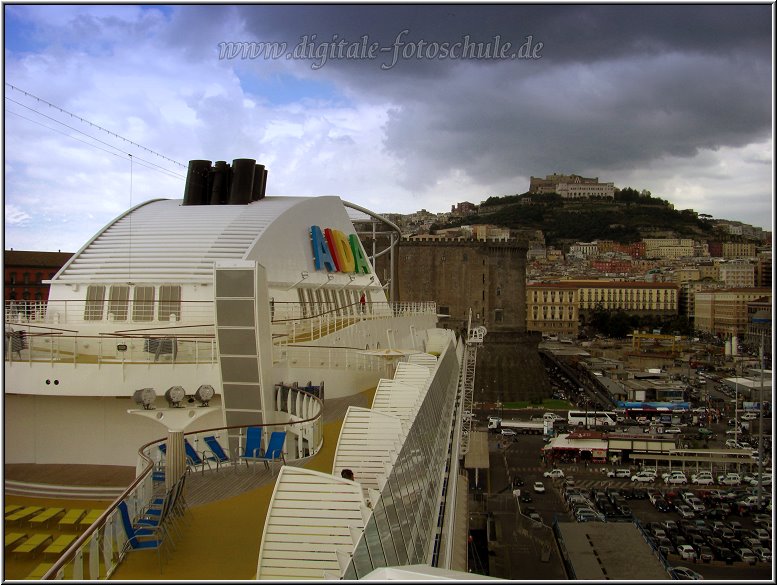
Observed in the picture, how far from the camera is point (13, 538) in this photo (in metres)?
8.02

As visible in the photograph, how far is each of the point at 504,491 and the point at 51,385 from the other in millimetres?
28152

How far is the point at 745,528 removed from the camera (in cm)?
3294

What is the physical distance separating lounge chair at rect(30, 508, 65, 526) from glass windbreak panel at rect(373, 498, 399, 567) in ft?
17.0

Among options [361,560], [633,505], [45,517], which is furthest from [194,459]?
[633,505]

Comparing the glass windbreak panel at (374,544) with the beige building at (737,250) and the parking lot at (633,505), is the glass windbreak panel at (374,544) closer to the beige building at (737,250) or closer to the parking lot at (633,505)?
the parking lot at (633,505)

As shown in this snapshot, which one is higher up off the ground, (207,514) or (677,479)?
(207,514)

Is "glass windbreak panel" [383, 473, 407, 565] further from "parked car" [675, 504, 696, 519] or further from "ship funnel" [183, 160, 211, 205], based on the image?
"parked car" [675, 504, 696, 519]

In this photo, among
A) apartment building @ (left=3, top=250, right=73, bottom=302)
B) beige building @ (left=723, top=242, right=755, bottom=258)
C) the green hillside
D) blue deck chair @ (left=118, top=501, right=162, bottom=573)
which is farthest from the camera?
the green hillside

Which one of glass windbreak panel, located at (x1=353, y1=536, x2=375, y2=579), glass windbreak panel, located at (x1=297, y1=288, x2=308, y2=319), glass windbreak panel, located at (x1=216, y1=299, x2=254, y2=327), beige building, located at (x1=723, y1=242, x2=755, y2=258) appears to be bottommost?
glass windbreak panel, located at (x1=353, y1=536, x2=375, y2=579)

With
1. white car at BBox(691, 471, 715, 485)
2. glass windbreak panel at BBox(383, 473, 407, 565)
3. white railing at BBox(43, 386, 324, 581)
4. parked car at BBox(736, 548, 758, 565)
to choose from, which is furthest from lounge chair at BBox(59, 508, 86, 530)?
white car at BBox(691, 471, 715, 485)

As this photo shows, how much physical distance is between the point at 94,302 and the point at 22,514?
7.83m

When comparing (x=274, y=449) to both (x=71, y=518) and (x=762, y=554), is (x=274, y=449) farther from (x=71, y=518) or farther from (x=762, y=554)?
(x=762, y=554)

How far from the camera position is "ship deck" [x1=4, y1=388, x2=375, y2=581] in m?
6.16

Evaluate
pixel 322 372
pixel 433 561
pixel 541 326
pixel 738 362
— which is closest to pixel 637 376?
pixel 738 362
